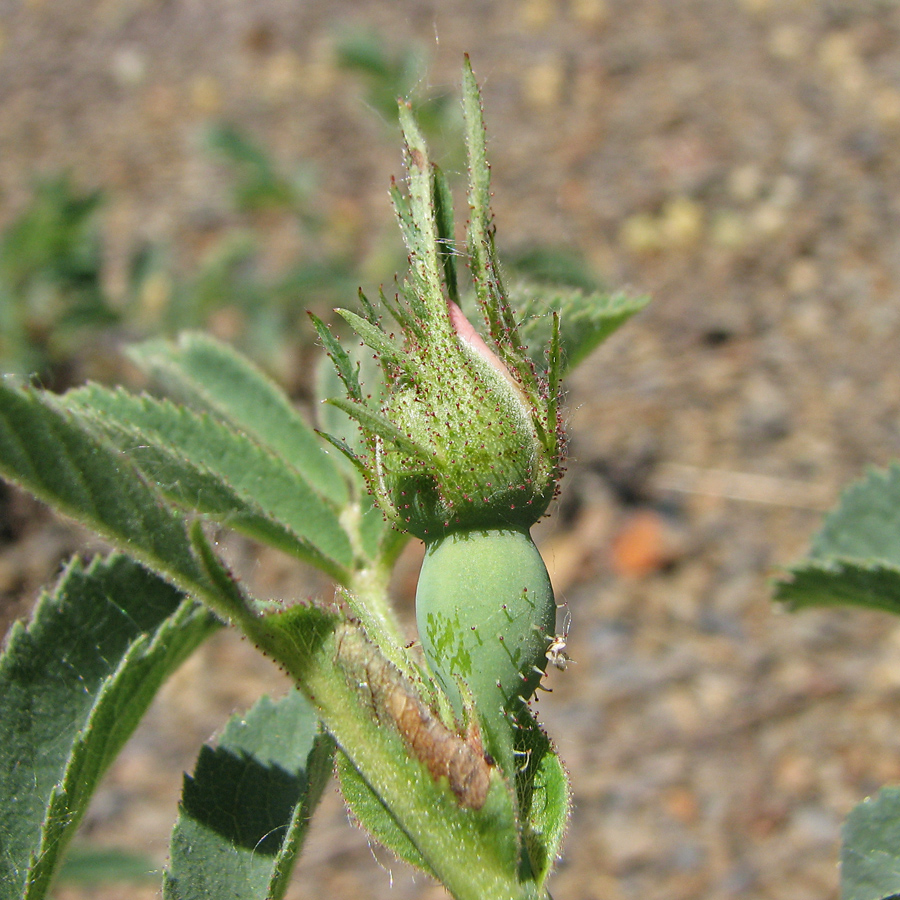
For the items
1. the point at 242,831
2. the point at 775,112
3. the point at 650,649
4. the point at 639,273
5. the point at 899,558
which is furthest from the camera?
the point at 775,112

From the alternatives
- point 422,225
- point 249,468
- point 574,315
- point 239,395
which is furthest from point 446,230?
point 239,395

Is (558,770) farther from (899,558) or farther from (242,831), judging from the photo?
(899,558)

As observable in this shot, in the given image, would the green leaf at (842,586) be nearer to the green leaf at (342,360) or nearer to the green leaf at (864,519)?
the green leaf at (864,519)

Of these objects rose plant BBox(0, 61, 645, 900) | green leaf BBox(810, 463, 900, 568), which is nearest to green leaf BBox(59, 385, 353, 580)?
rose plant BBox(0, 61, 645, 900)

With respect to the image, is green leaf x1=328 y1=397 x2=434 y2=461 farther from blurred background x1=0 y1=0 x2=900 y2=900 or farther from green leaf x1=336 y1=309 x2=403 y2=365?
blurred background x1=0 y1=0 x2=900 y2=900

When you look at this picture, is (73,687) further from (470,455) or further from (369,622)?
(470,455)

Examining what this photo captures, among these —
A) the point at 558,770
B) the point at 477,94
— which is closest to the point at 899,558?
the point at 558,770

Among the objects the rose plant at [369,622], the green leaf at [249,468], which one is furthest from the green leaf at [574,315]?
the green leaf at [249,468]
